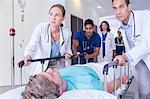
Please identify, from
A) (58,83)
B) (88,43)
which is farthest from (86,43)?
(58,83)

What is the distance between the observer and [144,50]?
2.25m

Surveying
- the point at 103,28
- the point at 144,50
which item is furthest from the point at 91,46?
the point at 144,50

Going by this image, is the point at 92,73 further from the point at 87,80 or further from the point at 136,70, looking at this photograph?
the point at 136,70

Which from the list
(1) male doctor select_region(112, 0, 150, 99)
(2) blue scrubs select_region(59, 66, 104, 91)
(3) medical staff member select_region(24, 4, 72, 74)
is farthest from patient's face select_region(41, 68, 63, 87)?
(3) medical staff member select_region(24, 4, 72, 74)

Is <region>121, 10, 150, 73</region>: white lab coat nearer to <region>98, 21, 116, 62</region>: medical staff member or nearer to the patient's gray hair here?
the patient's gray hair

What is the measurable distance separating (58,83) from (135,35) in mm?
739

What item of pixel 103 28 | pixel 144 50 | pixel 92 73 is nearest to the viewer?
pixel 144 50

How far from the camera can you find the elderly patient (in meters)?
1.79

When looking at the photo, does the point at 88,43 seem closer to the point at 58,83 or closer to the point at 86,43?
the point at 86,43

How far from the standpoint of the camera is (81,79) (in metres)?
2.52

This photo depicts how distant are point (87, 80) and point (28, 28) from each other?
3179 millimetres

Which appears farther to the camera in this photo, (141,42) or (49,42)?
(49,42)

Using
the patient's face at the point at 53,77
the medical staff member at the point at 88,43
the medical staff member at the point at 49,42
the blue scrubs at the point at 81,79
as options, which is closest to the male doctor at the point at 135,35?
the blue scrubs at the point at 81,79

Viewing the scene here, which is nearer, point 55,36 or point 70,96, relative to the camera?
point 70,96
